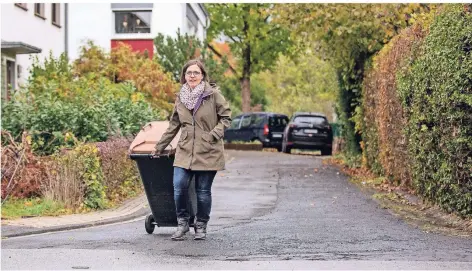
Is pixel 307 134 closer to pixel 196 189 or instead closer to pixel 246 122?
pixel 246 122

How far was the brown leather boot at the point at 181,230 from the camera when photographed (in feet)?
33.7

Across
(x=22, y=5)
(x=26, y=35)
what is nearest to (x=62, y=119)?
(x=22, y=5)

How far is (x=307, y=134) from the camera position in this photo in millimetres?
35125

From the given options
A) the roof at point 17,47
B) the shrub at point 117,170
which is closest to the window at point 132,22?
the roof at point 17,47

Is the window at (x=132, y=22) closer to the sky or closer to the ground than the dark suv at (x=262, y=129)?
closer to the sky

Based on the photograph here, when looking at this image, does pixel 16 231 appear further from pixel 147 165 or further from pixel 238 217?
pixel 238 217

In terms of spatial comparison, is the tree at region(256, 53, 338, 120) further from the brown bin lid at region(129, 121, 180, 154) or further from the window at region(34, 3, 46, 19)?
the brown bin lid at region(129, 121, 180, 154)

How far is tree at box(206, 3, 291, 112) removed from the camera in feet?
182

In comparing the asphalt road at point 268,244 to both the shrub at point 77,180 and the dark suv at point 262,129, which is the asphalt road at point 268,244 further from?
the dark suv at point 262,129

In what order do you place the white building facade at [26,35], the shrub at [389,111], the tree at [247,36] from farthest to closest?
the tree at [247,36] → the white building facade at [26,35] → the shrub at [389,111]

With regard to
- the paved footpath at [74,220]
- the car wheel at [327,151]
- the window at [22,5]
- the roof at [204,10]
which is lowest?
the car wheel at [327,151]

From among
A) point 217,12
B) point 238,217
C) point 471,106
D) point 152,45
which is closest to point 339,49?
point 238,217

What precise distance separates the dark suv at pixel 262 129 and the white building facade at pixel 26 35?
32.9 ft

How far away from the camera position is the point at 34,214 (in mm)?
13547
